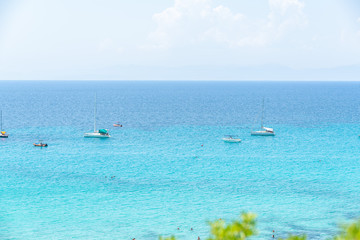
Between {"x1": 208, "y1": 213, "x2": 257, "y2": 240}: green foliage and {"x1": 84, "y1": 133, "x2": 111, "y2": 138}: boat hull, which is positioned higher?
{"x1": 208, "y1": 213, "x2": 257, "y2": 240}: green foliage

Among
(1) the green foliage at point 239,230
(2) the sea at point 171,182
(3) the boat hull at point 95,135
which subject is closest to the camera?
(1) the green foliage at point 239,230

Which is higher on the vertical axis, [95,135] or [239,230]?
[239,230]

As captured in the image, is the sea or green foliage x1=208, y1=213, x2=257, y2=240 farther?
the sea

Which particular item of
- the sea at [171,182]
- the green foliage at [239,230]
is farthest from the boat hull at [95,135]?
the green foliage at [239,230]

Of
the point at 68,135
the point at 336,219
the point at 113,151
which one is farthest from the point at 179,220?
the point at 68,135

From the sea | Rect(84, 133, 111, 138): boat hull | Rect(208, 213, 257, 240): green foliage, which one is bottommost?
the sea

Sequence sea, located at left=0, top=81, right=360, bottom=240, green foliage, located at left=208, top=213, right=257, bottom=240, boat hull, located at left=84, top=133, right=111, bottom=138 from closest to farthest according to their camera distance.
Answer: green foliage, located at left=208, top=213, right=257, bottom=240 → sea, located at left=0, top=81, right=360, bottom=240 → boat hull, located at left=84, top=133, right=111, bottom=138

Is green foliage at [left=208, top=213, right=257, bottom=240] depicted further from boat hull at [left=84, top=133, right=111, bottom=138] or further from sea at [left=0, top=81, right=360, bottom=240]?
boat hull at [left=84, top=133, right=111, bottom=138]

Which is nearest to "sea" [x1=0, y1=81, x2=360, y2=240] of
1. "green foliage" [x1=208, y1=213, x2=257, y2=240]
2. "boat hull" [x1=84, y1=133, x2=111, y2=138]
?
"boat hull" [x1=84, y1=133, x2=111, y2=138]

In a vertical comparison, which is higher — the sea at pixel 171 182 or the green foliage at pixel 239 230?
the green foliage at pixel 239 230

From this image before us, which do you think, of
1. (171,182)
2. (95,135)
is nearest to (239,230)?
(171,182)

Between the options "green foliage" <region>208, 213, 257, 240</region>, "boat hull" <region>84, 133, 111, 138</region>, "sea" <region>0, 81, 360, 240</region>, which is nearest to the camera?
"green foliage" <region>208, 213, 257, 240</region>

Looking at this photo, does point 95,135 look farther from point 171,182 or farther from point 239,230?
point 239,230

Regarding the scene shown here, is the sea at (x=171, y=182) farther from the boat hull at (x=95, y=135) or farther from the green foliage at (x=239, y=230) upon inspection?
the green foliage at (x=239, y=230)
